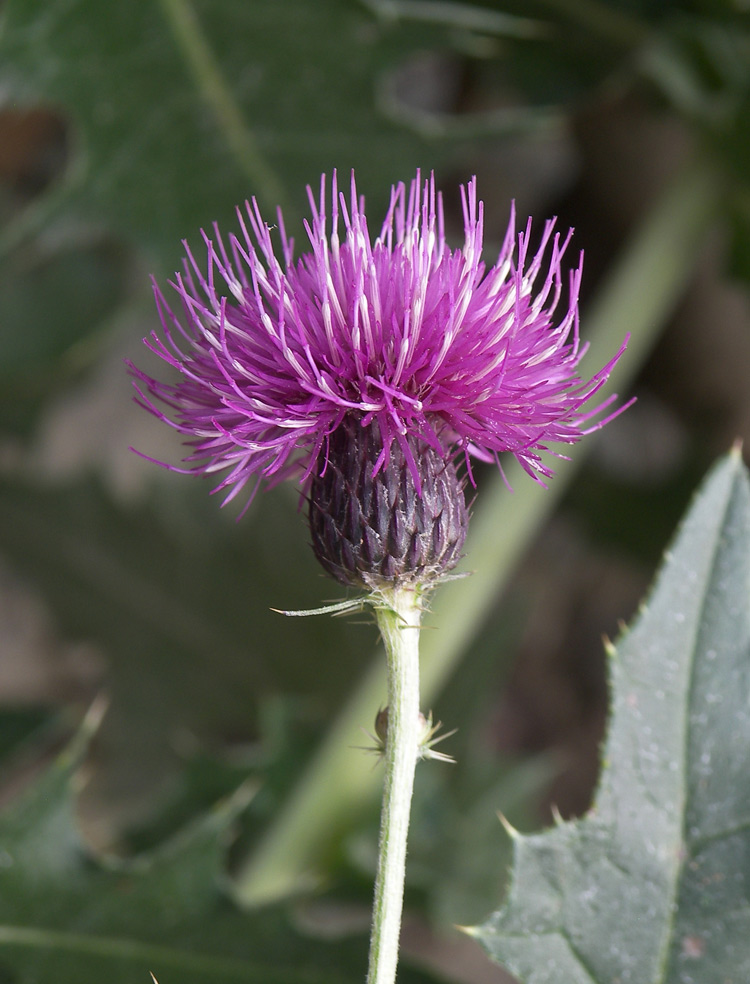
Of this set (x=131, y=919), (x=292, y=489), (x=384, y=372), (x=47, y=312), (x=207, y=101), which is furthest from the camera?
(x=47, y=312)

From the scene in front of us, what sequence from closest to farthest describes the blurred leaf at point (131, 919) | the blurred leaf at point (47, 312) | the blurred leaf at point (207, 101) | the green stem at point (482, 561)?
the blurred leaf at point (131, 919) < the blurred leaf at point (207, 101) < the green stem at point (482, 561) < the blurred leaf at point (47, 312)

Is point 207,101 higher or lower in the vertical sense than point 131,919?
higher

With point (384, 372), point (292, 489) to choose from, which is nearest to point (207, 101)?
point (292, 489)

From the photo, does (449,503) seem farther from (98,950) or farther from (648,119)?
(648,119)

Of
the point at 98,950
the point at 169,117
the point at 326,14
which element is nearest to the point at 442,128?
the point at 326,14

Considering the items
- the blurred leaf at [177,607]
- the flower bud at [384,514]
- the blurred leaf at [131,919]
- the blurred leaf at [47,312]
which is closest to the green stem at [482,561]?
the blurred leaf at [131,919]

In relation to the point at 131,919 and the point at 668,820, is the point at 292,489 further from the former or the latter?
the point at 668,820

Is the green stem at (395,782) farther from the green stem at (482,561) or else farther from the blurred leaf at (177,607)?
the blurred leaf at (177,607)

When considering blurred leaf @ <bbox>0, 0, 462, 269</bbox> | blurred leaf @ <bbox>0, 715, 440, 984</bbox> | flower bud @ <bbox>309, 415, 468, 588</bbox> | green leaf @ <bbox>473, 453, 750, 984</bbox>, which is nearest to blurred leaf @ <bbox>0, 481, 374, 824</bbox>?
blurred leaf @ <bbox>0, 0, 462, 269</bbox>
